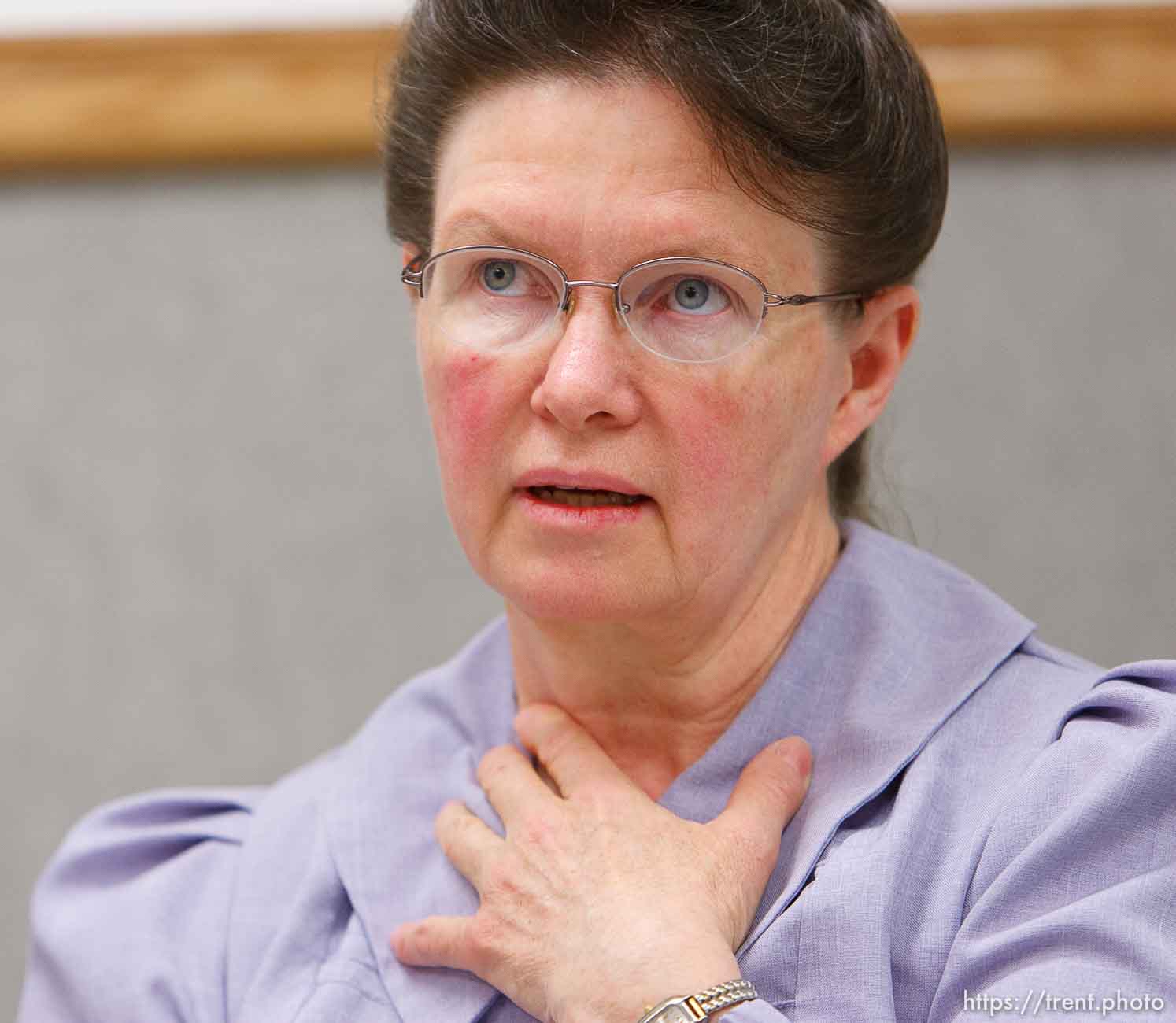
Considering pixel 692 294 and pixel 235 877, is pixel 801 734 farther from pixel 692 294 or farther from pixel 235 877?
pixel 235 877

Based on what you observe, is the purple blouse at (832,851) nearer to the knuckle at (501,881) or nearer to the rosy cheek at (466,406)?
the knuckle at (501,881)

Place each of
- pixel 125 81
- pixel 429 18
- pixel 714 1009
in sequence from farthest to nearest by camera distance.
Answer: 1. pixel 125 81
2. pixel 429 18
3. pixel 714 1009

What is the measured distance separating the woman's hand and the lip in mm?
241

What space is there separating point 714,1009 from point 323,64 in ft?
4.30

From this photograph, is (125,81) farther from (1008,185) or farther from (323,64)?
(1008,185)

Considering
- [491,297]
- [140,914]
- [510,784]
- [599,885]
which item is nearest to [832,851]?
[599,885]

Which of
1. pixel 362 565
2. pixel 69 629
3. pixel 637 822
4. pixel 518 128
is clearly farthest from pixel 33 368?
pixel 637 822

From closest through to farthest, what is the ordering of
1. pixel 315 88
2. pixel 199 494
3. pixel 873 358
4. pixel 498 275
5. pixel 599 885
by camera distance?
pixel 599 885
pixel 498 275
pixel 873 358
pixel 315 88
pixel 199 494

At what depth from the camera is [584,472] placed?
114cm

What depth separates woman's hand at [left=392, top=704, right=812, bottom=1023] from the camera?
40.9 inches

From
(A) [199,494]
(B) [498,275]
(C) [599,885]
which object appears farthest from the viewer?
(A) [199,494]

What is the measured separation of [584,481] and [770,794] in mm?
282

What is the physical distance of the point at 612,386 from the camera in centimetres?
113

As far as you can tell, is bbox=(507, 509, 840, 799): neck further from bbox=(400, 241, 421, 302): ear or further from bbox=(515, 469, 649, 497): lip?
bbox=(400, 241, 421, 302): ear
